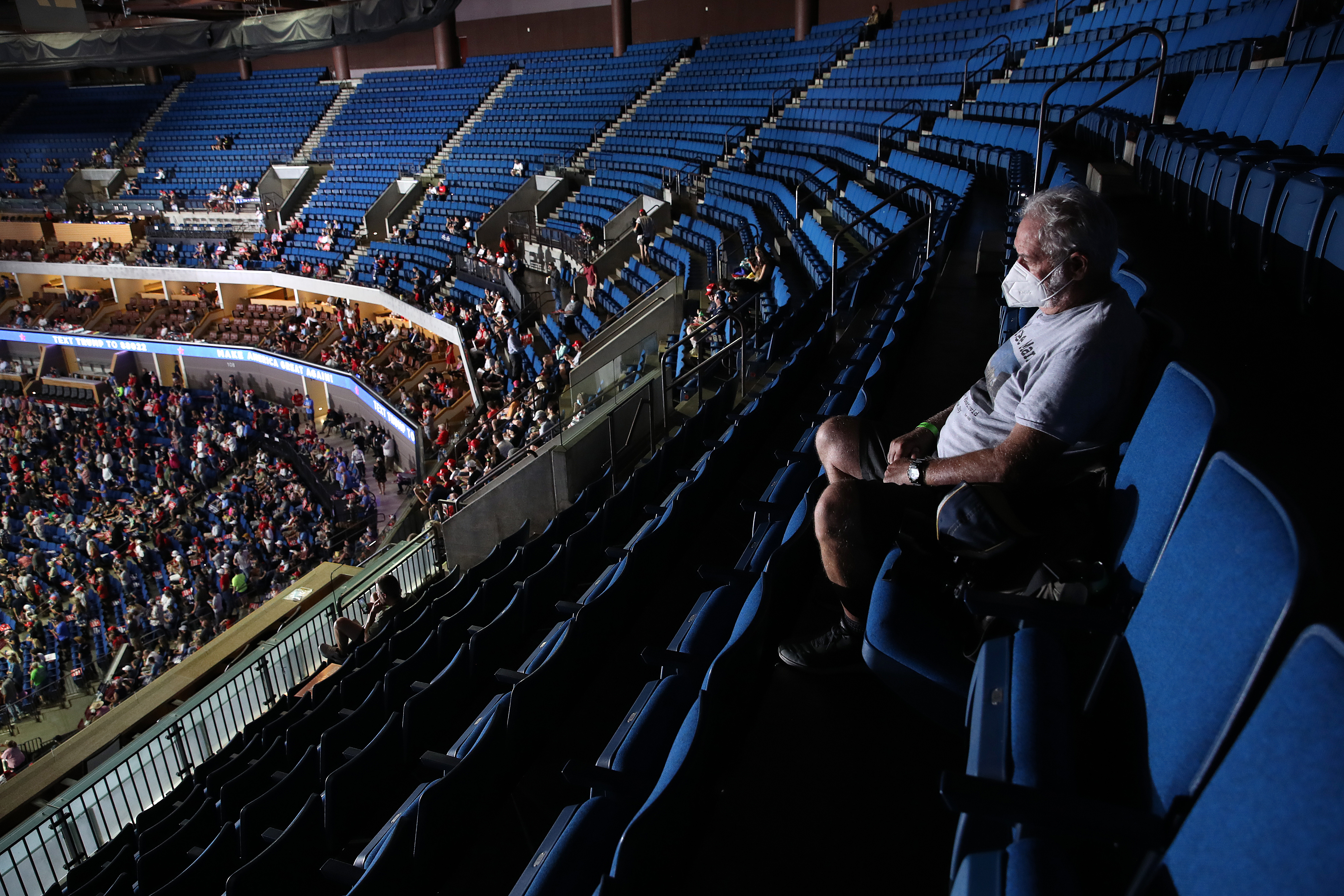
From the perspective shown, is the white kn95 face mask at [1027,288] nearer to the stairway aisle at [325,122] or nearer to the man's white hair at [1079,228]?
the man's white hair at [1079,228]

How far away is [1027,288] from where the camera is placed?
183 cm

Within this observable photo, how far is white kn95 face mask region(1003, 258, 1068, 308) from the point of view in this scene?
176 cm

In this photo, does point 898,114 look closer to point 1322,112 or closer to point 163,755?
point 1322,112

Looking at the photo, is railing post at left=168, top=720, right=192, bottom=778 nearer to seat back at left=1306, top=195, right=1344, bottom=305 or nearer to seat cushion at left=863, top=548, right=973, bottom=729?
seat cushion at left=863, top=548, right=973, bottom=729

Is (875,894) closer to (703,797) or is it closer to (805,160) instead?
(703,797)

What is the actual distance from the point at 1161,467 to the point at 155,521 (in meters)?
15.0

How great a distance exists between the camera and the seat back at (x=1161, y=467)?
3.80 ft

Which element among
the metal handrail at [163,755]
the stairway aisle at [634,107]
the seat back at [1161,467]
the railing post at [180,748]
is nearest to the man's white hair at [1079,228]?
the seat back at [1161,467]

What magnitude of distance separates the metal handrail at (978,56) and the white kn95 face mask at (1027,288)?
976cm

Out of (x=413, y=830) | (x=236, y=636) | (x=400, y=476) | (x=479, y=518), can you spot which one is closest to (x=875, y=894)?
(x=413, y=830)

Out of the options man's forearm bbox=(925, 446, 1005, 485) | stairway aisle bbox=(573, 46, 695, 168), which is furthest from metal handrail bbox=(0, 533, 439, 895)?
stairway aisle bbox=(573, 46, 695, 168)

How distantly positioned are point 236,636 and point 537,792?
4.83 meters

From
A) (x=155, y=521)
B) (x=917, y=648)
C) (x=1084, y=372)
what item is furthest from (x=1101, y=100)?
(x=155, y=521)

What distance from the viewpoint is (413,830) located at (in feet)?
6.28
